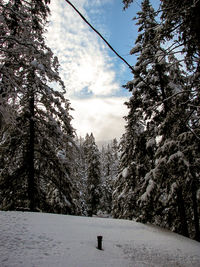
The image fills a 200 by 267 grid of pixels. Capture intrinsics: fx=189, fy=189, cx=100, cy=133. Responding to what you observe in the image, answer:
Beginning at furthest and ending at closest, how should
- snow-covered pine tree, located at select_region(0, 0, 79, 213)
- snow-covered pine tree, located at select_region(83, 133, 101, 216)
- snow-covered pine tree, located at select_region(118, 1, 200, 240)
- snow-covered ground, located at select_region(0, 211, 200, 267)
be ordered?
snow-covered pine tree, located at select_region(83, 133, 101, 216) → snow-covered pine tree, located at select_region(0, 0, 79, 213) → snow-covered pine tree, located at select_region(118, 1, 200, 240) → snow-covered ground, located at select_region(0, 211, 200, 267)

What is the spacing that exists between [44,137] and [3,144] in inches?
84.0

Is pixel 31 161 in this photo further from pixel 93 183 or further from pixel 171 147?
pixel 93 183

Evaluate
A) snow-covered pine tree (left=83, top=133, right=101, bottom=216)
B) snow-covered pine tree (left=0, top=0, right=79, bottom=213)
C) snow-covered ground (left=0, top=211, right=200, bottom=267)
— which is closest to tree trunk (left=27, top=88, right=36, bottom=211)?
snow-covered pine tree (left=0, top=0, right=79, bottom=213)

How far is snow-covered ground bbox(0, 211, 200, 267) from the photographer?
14.0ft

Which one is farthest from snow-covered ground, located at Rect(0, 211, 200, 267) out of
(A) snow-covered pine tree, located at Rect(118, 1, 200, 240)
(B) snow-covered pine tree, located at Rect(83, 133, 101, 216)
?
(B) snow-covered pine tree, located at Rect(83, 133, 101, 216)

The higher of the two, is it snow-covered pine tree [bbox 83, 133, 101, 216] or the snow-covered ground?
snow-covered pine tree [bbox 83, 133, 101, 216]

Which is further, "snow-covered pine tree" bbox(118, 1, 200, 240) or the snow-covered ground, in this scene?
"snow-covered pine tree" bbox(118, 1, 200, 240)

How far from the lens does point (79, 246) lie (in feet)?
17.9

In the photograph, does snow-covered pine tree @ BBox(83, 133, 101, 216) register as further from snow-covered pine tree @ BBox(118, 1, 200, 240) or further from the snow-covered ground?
the snow-covered ground

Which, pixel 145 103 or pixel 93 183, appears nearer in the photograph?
pixel 145 103

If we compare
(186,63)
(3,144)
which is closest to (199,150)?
(186,63)

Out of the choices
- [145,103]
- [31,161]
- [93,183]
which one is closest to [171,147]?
[145,103]

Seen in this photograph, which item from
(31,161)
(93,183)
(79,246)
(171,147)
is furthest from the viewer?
(93,183)

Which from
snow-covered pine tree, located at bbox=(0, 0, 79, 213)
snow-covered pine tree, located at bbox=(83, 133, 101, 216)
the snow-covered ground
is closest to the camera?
the snow-covered ground
